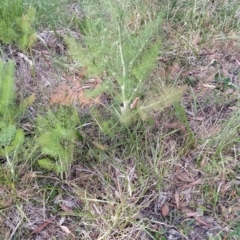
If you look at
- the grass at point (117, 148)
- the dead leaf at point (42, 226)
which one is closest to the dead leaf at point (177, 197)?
the grass at point (117, 148)

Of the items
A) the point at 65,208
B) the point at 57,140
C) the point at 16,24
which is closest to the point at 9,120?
the point at 57,140

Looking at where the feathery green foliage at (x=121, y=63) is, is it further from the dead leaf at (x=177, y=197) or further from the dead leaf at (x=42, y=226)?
the dead leaf at (x=42, y=226)

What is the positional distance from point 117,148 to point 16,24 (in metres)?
0.84

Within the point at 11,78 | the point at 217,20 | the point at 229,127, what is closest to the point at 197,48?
the point at 217,20

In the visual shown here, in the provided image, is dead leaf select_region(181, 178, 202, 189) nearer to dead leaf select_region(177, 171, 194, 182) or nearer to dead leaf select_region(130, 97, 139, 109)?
dead leaf select_region(177, 171, 194, 182)

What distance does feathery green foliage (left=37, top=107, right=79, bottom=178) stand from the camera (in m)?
1.52

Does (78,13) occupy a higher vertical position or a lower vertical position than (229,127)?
higher

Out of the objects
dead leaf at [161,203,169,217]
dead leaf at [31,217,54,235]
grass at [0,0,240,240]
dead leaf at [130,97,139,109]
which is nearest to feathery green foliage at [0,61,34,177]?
grass at [0,0,240,240]

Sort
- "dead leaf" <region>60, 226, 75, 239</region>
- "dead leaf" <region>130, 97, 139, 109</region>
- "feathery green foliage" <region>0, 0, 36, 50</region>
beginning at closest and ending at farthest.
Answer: "dead leaf" <region>60, 226, 75, 239</region> < "dead leaf" <region>130, 97, 139, 109</region> < "feathery green foliage" <region>0, 0, 36, 50</region>

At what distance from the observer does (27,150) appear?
158 centimetres

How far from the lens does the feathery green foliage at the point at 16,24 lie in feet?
6.24

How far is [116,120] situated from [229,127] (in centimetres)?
49

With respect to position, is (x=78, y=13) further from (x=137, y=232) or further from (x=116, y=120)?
(x=137, y=232)

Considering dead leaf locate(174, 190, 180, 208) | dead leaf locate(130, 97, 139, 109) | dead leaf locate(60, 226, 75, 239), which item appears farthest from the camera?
dead leaf locate(130, 97, 139, 109)
